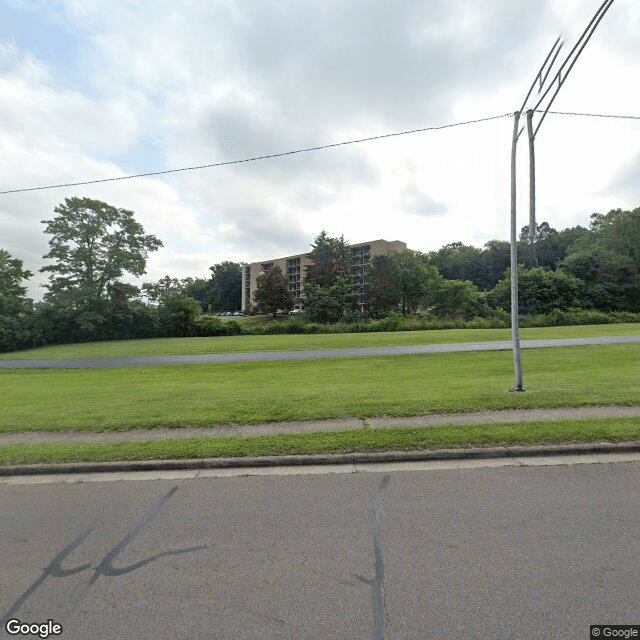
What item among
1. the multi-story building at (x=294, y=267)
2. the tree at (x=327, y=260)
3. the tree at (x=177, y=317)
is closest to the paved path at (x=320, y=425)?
the tree at (x=177, y=317)

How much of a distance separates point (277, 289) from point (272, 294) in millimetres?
1098

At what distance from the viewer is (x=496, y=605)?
7.27 ft

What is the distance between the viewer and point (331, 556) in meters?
2.73

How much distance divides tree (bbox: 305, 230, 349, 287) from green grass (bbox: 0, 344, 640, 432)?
141ft

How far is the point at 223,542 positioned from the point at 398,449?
2526 mm

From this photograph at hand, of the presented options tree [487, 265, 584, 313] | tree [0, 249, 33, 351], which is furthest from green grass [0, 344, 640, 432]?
tree [487, 265, 584, 313]

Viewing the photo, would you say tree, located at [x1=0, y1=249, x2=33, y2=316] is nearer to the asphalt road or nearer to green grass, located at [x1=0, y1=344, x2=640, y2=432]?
green grass, located at [x1=0, y1=344, x2=640, y2=432]

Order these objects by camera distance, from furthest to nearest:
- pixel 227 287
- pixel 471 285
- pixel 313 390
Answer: pixel 227 287 → pixel 471 285 → pixel 313 390

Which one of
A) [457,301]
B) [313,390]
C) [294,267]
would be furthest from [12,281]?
[294,267]

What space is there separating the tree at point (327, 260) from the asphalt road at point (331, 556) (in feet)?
168

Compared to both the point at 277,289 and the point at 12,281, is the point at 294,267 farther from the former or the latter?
the point at 12,281

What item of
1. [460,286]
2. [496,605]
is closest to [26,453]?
[496,605]

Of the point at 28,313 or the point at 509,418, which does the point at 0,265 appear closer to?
the point at 28,313

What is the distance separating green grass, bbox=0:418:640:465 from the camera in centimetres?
473
